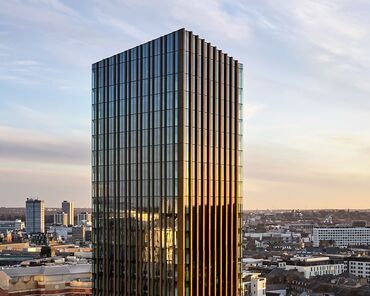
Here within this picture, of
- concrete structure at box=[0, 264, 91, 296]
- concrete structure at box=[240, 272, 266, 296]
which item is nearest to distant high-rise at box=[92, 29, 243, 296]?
concrete structure at box=[0, 264, 91, 296]

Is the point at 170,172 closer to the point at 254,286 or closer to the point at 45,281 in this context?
the point at 45,281

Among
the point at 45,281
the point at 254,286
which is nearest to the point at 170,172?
the point at 45,281

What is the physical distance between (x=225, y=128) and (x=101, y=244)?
2004 centimetres

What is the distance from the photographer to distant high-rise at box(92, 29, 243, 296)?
2726 inches

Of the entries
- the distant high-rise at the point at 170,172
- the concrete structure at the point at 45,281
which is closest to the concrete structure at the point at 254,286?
the concrete structure at the point at 45,281

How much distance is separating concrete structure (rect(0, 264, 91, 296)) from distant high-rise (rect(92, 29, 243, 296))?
5053 centimetres

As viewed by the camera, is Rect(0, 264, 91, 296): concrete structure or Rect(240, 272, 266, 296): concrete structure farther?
Rect(240, 272, 266, 296): concrete structure

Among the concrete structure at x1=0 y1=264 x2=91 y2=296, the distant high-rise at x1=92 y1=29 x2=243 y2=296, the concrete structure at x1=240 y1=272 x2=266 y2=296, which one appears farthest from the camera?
the concrete structure at x1=240 y1=272 x2=266 y2=296

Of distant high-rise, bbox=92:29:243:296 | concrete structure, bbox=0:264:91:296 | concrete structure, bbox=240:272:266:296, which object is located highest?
distant high-rise, bbox=92:29:243:296

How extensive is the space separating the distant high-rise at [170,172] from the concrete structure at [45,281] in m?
50.5

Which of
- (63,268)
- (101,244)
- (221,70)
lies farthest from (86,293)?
(221,70)

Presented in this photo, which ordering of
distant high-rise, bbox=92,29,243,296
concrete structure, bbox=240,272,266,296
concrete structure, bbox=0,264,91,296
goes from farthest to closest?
1. concrete structure, bbox=240,272,266,296
2. concrete structure, bbox=0,264,91,296
3. distant high-rise, bbox=92,29,243,296

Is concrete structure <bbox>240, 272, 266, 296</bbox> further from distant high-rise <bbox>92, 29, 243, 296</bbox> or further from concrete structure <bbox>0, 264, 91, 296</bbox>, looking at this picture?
distant high-rise <bbox>92, 29, 243, 296</bbox>

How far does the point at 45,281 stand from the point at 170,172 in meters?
66.8
